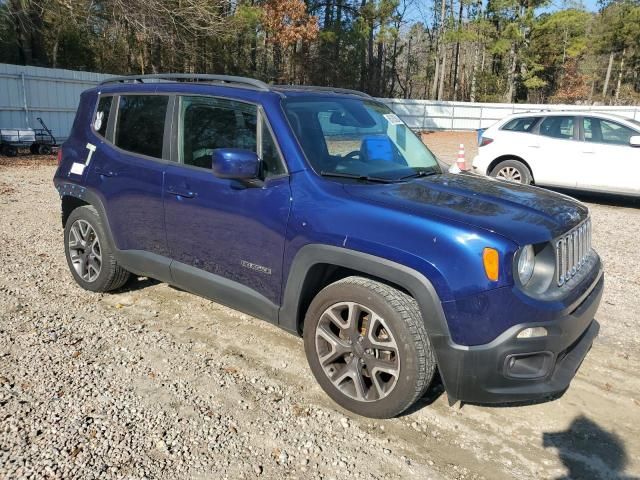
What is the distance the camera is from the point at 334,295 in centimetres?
315

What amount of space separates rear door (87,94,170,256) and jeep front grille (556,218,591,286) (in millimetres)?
2748

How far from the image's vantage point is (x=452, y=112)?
31.9 meters

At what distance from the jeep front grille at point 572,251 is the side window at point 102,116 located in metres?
3.69

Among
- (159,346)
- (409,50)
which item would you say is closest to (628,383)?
(159,346)

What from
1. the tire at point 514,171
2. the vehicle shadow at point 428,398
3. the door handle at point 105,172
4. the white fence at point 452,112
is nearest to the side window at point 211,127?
the door handle at point 105,172

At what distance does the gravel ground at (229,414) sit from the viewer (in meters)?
2.78

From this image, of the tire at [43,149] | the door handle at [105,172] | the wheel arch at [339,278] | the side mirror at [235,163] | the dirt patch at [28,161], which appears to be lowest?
the dirt patch at [28,161]

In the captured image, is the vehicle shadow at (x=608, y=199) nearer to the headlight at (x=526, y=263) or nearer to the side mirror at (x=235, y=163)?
the headlight at (x=526, y=263)

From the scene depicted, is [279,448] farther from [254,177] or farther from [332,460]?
[254,177]

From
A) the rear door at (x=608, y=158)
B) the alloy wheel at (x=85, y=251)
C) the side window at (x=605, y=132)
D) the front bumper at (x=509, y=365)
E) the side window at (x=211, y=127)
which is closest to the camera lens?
the front bumper at (x=509, y=365)

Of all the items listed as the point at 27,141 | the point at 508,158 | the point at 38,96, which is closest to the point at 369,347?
the point at 508,158

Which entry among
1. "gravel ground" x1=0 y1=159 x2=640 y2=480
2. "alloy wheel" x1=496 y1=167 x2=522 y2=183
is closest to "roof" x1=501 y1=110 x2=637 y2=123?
"alloy wheel" x1=496 y1=167 x2=522 y2=183

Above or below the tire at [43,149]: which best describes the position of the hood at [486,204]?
above

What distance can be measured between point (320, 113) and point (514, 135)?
293 inches
